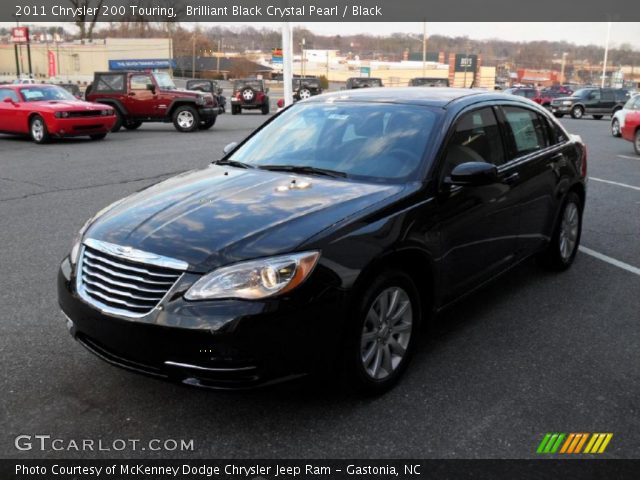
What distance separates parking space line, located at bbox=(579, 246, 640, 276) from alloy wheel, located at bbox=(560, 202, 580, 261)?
47 cm

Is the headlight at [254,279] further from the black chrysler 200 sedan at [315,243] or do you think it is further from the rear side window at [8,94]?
the rear side window at [8,94]

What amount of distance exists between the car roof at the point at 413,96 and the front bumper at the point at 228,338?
1977mm

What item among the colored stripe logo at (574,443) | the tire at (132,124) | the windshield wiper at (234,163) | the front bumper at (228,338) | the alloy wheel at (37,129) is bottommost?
the tire at (132,124)

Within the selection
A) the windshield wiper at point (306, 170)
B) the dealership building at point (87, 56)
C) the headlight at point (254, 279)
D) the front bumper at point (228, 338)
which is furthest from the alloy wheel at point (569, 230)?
the dealership building at point (87, 56)

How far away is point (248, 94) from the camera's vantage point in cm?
3192

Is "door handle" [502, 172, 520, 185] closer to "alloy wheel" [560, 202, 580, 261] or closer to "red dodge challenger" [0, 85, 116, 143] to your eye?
"alloy wheel" [560, 202, 580, 261]

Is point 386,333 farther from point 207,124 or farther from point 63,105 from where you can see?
point 207,124

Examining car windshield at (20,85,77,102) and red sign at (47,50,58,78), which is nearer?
car windshield at (20,85,77,102)

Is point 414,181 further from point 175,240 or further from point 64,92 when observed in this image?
point 64,92

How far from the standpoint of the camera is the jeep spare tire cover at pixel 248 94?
31891mm

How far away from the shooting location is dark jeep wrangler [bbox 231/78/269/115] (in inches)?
1257

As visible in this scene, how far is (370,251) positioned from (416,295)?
1.83 ft

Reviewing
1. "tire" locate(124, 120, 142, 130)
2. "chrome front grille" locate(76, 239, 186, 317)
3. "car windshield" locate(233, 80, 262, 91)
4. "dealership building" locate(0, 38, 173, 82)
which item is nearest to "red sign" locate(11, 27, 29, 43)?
"dealership building" locate(0, 38, 173, 82)
